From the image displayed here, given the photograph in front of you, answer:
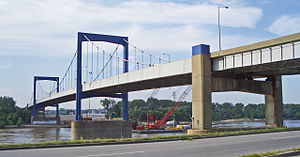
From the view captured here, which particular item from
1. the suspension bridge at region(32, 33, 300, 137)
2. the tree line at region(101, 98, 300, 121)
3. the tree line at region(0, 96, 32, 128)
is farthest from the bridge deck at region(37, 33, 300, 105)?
the tree line at region(101, 98, 300, 121)

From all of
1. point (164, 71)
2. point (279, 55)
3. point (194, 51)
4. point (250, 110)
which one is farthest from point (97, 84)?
point (250, 110)

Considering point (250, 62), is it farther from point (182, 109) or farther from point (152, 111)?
point (182, 109)

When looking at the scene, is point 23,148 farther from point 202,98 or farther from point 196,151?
point 202,98

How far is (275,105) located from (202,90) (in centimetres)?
1160

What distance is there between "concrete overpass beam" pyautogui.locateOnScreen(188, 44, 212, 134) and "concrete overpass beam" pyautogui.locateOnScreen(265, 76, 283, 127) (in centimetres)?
1033

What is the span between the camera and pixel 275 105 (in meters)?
35.8

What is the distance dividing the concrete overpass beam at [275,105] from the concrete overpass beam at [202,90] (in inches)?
407

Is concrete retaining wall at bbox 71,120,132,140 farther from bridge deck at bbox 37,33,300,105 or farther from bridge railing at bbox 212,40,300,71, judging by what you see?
bridge railing at bbox 212,40,300,71

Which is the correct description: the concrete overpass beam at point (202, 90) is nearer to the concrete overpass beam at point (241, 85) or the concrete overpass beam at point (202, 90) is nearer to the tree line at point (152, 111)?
the concrete overpass beam at point (241, 85)

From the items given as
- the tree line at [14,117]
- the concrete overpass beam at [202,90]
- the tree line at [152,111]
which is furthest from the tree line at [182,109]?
the concrete overpass beam at [202,90]

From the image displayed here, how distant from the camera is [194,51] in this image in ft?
100

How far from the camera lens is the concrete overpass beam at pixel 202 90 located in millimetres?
29062

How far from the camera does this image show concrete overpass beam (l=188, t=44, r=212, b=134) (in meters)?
29.1

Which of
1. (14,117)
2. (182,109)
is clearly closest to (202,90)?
(14,117)
